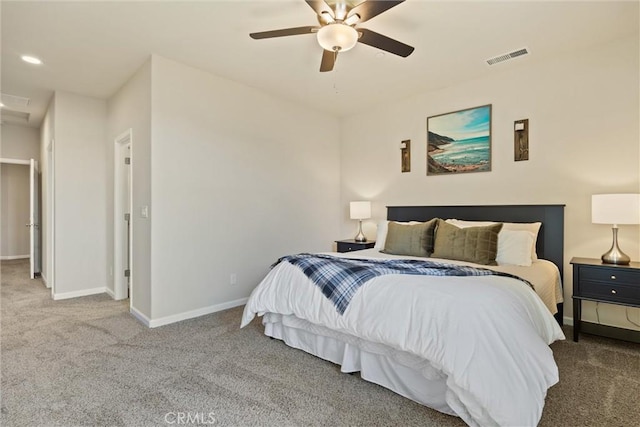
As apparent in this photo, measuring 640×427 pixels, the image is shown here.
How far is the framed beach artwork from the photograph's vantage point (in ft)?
12.5

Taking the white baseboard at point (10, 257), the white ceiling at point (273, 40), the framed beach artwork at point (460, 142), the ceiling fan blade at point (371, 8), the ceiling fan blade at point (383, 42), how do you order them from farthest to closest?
the white baseboard at point (10, 257), the framed beach artwork at point (460, 142), the white ceiling at point (273, 40), the ceiling fan blade at point (383, 42), the ceiling fan blade at point (371, 8)

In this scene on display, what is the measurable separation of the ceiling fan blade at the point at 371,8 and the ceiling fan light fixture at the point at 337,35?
0.10 meters

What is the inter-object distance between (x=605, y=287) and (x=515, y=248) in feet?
2.30

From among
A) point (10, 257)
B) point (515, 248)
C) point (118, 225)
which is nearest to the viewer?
point (515, 248)

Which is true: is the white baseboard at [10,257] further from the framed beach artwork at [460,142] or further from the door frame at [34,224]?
the framed beach artwork at [460,142]

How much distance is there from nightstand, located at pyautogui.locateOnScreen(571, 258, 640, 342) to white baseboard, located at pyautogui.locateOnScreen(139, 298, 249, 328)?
338 centimetres

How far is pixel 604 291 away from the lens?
271cm

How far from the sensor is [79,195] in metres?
4.39

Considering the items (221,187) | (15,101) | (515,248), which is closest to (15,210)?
(15,101)

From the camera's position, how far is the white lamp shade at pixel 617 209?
102 inches

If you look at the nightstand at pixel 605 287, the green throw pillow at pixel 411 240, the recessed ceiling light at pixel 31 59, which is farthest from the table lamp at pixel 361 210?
the recessed ceiling light at pixel 31 59

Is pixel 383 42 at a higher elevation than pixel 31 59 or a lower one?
lower

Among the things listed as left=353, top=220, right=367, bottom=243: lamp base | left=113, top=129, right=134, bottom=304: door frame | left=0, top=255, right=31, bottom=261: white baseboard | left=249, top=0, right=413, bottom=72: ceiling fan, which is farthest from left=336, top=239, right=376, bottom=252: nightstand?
left=0, top=255, right=31, bottom=261: white baseboard

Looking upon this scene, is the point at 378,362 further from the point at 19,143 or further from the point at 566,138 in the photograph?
the point at 19,143
